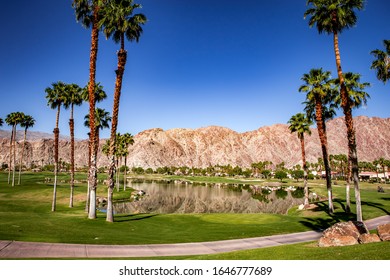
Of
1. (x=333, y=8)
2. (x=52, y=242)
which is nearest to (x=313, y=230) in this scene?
(x=333, y=8)

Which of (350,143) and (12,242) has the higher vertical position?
(350,143)

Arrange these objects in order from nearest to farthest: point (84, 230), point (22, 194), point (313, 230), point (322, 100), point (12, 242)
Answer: point (12, 242)
point (84, 230)
point (313, 230)
point (322, 100)
point (22, 194)

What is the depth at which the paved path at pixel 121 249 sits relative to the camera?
14.8 metres

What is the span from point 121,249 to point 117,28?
2142 cm

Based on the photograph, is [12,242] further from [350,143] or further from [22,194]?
[22,194]

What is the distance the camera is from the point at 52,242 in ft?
57.3

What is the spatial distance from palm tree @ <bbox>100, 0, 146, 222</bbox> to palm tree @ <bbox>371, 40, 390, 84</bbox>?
22.8 metres

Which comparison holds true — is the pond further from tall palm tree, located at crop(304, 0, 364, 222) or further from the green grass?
tall palm tree, located at crop(304, 0, 364, 222)

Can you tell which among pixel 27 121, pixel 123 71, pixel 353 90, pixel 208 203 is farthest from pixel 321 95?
pixel 27 121

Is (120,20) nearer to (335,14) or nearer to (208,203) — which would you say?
(335,14)

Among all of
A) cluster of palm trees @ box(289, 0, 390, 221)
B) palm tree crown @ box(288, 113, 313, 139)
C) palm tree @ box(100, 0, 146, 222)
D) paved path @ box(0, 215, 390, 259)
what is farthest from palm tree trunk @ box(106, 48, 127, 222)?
palm tree crown @ box(288, 113, 313, 139)

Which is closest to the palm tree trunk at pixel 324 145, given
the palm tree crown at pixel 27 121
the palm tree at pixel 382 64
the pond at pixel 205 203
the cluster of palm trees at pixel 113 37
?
the palm tree at pixel 382 64

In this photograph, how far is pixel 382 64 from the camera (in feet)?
83.9
